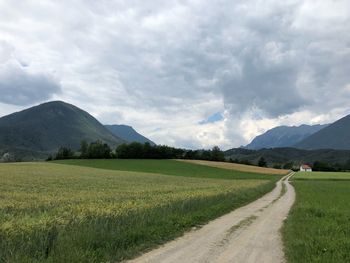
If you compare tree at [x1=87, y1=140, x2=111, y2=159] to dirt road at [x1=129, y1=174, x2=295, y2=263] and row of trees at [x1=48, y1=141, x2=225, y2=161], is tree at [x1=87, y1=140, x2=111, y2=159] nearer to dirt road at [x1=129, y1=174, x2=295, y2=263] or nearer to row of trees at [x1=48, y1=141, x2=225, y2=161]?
row of trees at [x1=48, y1=141, x2=225, y2=161]

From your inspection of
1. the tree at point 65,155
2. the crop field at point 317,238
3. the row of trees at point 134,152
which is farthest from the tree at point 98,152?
the crop field at point 317,238

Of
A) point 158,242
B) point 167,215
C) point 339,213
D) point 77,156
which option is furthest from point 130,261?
point 77,156

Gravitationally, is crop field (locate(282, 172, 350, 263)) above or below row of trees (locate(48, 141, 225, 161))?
below

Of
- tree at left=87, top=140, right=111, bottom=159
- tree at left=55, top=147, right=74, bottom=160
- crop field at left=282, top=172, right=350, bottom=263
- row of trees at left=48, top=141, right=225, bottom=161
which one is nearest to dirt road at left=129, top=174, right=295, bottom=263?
crop field at left=282, top=172, right=350, bottom=263

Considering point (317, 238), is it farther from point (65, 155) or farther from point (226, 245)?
point (65, 155)

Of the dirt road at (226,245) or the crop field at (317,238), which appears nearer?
the crop field at (317,238)

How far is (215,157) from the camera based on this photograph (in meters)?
178

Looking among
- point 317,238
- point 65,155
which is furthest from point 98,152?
point 317,238

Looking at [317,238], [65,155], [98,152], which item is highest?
[98,152]

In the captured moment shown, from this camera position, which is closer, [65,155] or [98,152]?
[98,152]

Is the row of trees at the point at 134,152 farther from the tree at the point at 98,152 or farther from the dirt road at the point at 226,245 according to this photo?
the dirt road at the point at 226,245

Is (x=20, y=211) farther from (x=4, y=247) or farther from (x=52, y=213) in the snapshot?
(x=4, y=247)

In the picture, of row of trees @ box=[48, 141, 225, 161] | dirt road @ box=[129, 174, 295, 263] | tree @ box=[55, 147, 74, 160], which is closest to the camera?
dirt road @ box=[129, 174, 295, 263]

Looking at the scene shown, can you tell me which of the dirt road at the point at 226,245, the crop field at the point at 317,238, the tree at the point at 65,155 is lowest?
the dirt road at the point at 226,245
